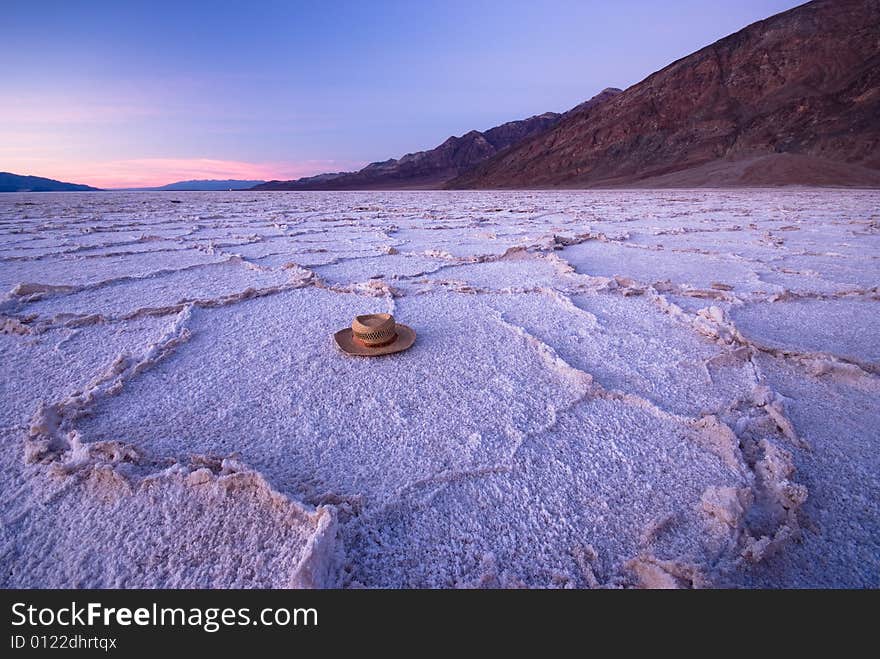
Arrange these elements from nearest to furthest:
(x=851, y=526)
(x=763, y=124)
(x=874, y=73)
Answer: (x=851, y=526) < (x=874, y=73) < (x=763, y=124)

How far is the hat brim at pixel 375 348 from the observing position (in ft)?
5.78

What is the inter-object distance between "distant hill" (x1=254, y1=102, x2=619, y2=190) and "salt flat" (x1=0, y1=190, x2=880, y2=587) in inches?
2328

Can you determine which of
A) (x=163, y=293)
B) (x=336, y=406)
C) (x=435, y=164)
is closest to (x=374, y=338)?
(x=336, y=406)

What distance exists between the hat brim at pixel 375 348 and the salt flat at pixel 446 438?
0.05 meters

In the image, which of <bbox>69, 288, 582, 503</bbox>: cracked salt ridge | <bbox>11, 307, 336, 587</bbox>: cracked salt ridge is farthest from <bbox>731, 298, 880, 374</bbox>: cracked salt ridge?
<bbox>11, 307, 336, 587</bbox>: cracked salt ridge

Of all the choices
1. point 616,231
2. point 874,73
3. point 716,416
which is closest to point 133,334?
point 716,416

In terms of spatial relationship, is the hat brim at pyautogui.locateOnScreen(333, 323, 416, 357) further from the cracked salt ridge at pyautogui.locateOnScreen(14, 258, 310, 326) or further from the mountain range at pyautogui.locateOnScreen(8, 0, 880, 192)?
the mountain range at pyautogui.locateOnScreen(8, 0, 880, 192)

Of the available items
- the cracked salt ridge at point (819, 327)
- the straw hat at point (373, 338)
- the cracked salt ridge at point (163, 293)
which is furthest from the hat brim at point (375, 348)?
the cracked salt ridge at point (819, 327)

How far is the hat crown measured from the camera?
178 cm

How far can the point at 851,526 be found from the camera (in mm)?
940

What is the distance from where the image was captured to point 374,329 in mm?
1779

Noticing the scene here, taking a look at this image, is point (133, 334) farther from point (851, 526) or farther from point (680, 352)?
point (851, 526)

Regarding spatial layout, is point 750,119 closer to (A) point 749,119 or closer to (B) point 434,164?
(A) point 749,119
